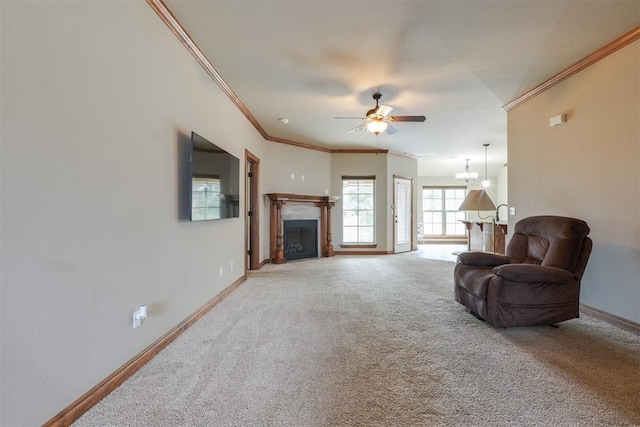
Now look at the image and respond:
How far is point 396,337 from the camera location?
2.47 m

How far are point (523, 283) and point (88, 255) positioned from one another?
3.17 metres

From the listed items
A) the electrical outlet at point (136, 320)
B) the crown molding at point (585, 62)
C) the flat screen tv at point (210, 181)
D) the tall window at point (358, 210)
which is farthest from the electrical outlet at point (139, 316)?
the tall window at point (358, 210)

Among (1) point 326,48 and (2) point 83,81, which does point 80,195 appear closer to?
(2) point 83,81

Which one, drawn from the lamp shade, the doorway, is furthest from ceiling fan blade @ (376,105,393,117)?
the lamp shade

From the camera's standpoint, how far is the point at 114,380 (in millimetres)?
1747

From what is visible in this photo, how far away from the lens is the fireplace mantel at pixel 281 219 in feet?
19.7

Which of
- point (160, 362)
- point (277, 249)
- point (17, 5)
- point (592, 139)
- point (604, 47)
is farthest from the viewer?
point (277, 249)

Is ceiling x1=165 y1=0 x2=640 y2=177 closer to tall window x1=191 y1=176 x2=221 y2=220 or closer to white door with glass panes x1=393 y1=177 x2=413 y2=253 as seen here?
tall window x1=191 y1=176 x2=221 y2=220

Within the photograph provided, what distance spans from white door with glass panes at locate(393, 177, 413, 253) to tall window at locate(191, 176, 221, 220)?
536 centimetres

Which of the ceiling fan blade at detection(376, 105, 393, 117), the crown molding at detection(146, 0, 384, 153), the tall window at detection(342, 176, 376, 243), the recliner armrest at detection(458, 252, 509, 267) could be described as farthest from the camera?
the tall window at detection(342, 176, 376, 243)

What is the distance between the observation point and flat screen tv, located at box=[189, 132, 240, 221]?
2.57 m

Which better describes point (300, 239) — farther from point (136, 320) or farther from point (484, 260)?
point (136, 320)

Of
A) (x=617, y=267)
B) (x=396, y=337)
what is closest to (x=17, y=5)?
(x=396, y=337)

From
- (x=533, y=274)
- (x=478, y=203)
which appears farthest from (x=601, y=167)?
(x=478, y=203)
